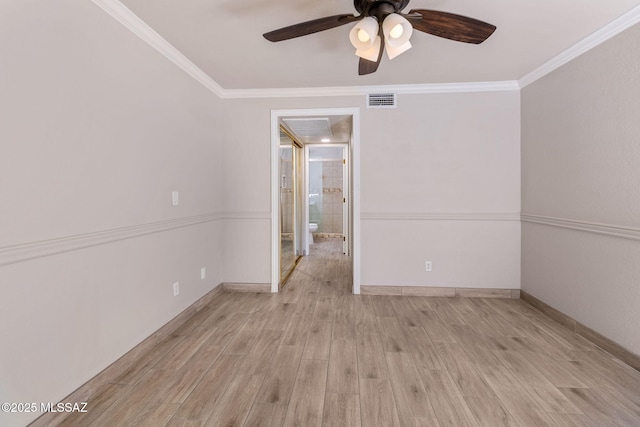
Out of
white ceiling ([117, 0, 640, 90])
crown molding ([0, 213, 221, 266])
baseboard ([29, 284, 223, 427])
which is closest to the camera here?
crown molding ([0, 213, 221, 266])

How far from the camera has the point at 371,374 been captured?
179cm

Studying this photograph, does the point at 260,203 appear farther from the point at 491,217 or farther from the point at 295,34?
the point at 491,217

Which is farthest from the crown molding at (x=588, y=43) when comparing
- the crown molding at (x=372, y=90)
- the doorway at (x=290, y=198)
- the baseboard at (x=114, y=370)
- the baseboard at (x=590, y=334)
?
the baseboard at (x=114, y=370)

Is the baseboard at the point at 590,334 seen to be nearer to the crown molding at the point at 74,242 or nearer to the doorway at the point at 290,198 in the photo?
the doorway at the point at 290,198

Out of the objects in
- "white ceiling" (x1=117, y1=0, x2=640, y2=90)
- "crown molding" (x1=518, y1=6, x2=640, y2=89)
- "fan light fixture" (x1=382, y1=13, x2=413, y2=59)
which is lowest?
"fan light fixture" (x1=382, y1=13, x2=413, y2=59)

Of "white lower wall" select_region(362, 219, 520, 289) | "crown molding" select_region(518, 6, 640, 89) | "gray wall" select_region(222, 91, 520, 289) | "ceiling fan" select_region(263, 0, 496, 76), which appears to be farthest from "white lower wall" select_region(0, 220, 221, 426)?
"crown molding" select_region(518, 6, 640, 89)

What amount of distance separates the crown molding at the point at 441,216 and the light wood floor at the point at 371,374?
3.20 ft

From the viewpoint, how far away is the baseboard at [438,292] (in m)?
3.13

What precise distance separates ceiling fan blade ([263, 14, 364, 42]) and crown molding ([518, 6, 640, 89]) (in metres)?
1.88

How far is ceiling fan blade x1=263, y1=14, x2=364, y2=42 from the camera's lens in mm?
1515

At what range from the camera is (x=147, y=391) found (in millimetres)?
1647

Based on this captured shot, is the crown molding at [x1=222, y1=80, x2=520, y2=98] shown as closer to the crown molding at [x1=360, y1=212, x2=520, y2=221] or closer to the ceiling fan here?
the crown molding at [x1=360, y1=212, x2=520, y2=221]

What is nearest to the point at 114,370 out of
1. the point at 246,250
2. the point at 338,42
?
the point at 246,250

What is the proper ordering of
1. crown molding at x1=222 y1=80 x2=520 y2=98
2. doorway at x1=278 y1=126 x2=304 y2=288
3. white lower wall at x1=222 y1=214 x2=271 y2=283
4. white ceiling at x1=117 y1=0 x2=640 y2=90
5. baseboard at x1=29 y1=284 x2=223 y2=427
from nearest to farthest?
1. baseboard at x1=29 y1=284 x2=223 y2=427
2. white ceiling at x1=117 y1=0 x2=640 y2=90
3. crown molding at x1=222 y1=80 x2=520 y2=98
4. white lower wall at x1=222 y1=214 x2=271 y2=283
5. doorway at x1=278 y1=126 x2=304 y2=288
